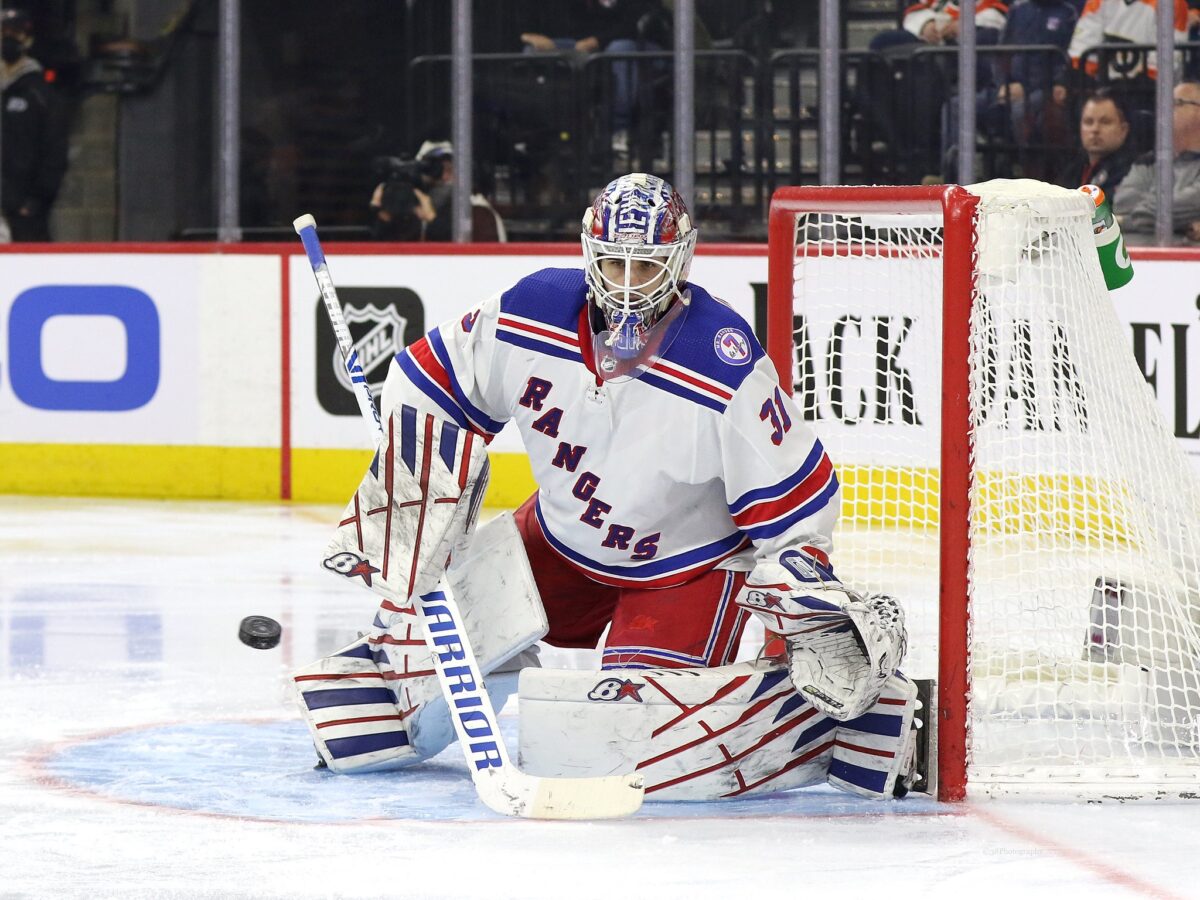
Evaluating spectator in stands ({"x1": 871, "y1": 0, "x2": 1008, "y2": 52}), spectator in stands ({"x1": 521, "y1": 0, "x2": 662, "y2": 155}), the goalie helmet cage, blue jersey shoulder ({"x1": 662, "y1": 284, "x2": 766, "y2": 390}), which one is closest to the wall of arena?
spectator in stands ({"x1": 521, "y1": 0, "x2": 662, "y2": 155})

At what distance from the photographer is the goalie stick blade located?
2.83 metres

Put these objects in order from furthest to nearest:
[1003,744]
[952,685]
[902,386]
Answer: [902,386] < [1003,744] < [952,685]

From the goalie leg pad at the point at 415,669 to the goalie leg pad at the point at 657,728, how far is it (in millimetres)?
147

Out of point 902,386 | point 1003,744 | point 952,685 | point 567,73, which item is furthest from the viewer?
point 567,73

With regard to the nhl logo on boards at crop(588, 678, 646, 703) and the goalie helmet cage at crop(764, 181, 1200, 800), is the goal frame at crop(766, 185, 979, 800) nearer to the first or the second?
the goalie helmet cage at crop(764, 181, 1200, 800)

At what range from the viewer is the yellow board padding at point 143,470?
6785 millimetres

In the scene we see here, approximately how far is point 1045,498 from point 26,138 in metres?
4.20

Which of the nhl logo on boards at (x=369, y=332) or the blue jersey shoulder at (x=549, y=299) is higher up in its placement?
the nhl logo on boards at (x=369, y=332)

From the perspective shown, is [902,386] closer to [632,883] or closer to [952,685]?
[952,685]

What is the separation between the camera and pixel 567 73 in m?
6.58

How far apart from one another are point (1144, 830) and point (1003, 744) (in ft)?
1.67

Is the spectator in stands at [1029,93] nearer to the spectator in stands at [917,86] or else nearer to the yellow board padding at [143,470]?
the spectator in stands at [917,86]

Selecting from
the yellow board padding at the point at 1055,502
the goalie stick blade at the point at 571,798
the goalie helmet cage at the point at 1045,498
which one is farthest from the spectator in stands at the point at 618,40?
the goalie stick blade at the point at 571,798

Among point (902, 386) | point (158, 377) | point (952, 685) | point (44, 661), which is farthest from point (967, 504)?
point (158, 377)
